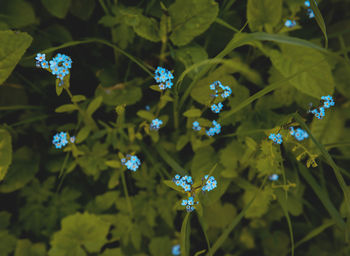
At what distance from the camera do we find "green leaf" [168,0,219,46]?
188cm

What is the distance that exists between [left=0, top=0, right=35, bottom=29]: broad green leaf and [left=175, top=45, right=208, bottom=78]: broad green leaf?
1.01m

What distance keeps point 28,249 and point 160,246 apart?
0.91 meters

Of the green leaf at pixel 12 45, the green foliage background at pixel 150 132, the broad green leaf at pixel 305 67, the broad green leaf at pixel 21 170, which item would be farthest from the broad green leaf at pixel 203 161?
the green leaf at pixel 12 45

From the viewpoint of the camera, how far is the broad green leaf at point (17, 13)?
77.6 inches

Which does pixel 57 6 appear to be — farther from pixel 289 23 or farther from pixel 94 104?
pixel 289 23

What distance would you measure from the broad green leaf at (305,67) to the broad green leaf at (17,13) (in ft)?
5.32

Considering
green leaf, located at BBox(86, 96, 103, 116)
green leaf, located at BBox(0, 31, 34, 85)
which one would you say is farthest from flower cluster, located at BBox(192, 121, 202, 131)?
green leaf, located at BBox(0, 31, 34, 85)

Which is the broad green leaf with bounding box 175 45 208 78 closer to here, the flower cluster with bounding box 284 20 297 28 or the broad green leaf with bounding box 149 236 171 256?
the flower cluster with bounding box 284 20 297 28

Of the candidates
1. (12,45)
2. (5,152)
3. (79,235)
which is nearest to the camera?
(12,45)

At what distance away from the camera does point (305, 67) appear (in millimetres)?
2061

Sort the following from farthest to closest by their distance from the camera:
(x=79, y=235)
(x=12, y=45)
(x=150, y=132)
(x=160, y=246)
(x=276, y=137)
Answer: (x=160, y=246), (x=79, y=235), (x=150, y=132), (x=12, y=45), (x=276, y=137)

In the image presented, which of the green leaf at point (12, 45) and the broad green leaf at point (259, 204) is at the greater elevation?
the green leaf at point (12, 45)

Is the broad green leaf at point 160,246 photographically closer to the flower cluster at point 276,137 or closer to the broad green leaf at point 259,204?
the broad green leaf at point 259,204

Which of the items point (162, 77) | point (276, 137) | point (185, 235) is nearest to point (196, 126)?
point (162, 77)
